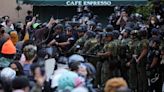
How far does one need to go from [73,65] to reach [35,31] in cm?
→ 766

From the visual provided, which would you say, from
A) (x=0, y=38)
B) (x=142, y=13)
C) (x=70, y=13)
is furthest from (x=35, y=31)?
(x=70, y=13)

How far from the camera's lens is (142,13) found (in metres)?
22.0

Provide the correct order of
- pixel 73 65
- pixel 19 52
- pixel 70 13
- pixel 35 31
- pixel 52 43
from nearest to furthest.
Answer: pixel 73 65 < pixel 19 52 < pixel 52 43 < pixel 35 31 < pixel 70 13

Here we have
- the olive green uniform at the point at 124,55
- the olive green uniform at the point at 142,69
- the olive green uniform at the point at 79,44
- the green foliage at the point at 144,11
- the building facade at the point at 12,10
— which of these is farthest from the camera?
the building facade at the point at 12,10

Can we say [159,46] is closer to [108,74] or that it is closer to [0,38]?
[108,74]

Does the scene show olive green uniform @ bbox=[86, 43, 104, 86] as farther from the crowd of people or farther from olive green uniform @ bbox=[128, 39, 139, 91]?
olive green uniform @ bbox=[128, 39, 139, 91]

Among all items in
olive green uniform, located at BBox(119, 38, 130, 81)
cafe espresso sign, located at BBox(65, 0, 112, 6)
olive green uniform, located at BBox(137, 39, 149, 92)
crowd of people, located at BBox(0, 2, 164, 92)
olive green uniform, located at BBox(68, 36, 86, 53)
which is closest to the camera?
crowd of people, located at BBox(0, 2, 164, 92)

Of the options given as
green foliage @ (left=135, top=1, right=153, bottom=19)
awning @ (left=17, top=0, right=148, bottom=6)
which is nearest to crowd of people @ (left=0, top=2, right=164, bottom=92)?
awning @ (left=17, top=0, right=148, bottom=6)

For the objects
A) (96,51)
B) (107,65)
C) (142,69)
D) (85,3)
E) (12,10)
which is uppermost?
(85,3)

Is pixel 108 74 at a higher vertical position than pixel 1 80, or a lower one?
lower

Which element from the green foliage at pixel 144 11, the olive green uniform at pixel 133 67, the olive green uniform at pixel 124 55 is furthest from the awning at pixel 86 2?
the olive green uniform at pixel 133 67

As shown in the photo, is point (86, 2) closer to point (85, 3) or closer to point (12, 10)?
point (85, 3)

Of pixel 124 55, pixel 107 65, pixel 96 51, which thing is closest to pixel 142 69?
pixel 124 55

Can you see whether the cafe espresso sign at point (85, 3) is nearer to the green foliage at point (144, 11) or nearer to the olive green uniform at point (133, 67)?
the green foliage at point (144, 11)
